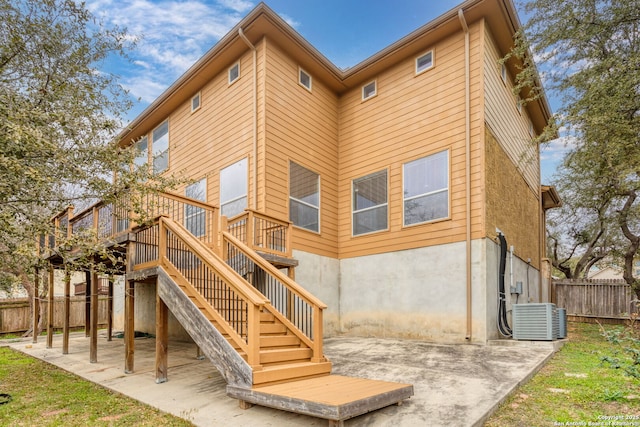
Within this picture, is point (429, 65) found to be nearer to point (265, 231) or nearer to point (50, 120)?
point (265, 231)

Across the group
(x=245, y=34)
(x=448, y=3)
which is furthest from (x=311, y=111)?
(x=448, y=3)

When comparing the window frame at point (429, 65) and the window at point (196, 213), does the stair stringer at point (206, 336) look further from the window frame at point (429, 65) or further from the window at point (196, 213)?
the window frame at point (429, 65)

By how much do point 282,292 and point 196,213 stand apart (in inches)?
123

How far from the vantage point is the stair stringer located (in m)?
4.44

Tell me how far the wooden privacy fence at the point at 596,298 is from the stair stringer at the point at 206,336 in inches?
498

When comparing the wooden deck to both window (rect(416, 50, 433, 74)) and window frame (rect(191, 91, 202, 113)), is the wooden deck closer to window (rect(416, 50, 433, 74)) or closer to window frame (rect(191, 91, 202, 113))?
window (rect(416, 50, 433, 74))

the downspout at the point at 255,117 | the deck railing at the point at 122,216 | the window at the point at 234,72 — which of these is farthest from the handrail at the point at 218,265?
the window at the point at 234,72

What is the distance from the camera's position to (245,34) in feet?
30.0

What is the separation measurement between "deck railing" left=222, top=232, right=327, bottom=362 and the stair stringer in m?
0.79

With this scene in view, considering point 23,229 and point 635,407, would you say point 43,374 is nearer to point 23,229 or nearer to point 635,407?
point 23,229

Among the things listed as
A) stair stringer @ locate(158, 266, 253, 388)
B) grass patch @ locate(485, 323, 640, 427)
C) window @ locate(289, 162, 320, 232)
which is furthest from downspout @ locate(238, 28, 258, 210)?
grass patch @ locate(485, 323, 640, 427)

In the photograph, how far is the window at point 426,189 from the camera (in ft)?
29.0

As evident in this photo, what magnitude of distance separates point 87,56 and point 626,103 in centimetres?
892

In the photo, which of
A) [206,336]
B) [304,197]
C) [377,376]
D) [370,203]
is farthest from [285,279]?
[370,203]
